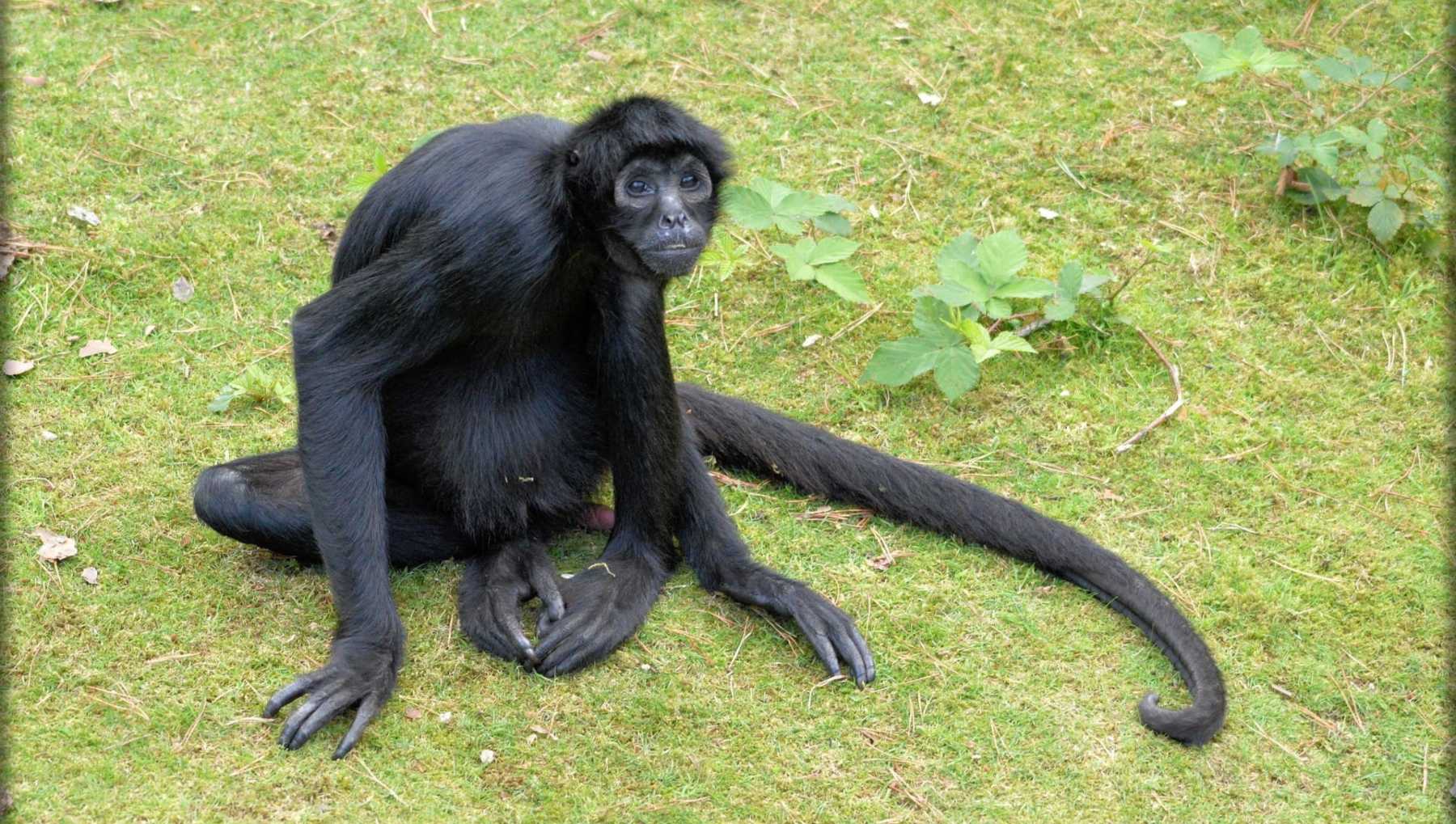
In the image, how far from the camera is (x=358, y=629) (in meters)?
4.71

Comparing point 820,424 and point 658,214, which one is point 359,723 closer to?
point 658,214

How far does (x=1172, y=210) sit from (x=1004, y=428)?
6.27 ft

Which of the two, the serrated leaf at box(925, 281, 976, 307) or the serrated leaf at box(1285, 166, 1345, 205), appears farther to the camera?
the serrated leaf at box(1285, 166, 1345, 205)

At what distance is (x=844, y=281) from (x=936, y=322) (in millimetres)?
470

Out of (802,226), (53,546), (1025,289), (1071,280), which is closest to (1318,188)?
(1071,280)

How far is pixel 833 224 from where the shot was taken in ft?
22.5

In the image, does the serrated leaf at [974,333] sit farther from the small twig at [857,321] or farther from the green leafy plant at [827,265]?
the small twig at [857,321]

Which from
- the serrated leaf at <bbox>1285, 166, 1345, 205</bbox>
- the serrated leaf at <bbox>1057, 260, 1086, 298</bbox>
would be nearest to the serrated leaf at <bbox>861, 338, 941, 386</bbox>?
the serrated leaf at <bbox>1057, 260, 1086, 298</bbox>

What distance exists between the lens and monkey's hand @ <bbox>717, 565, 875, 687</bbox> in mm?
5020

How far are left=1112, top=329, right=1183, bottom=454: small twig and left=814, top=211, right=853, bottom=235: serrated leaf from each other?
1523 mm

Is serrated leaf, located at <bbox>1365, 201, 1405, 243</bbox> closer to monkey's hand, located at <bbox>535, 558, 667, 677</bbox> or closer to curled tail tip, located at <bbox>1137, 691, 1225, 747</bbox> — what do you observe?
curled tail tip, located at <bbox>1137, 691, 1225, 747</bbox>

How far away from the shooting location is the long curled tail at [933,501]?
17.2 feet

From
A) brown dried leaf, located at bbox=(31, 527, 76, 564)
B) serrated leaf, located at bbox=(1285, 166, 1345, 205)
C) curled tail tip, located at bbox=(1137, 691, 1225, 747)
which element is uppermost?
serrated leaf, located at bbox=(1285, 166, 1345, 205)

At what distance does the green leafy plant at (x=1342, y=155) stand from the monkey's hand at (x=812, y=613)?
141 inches
